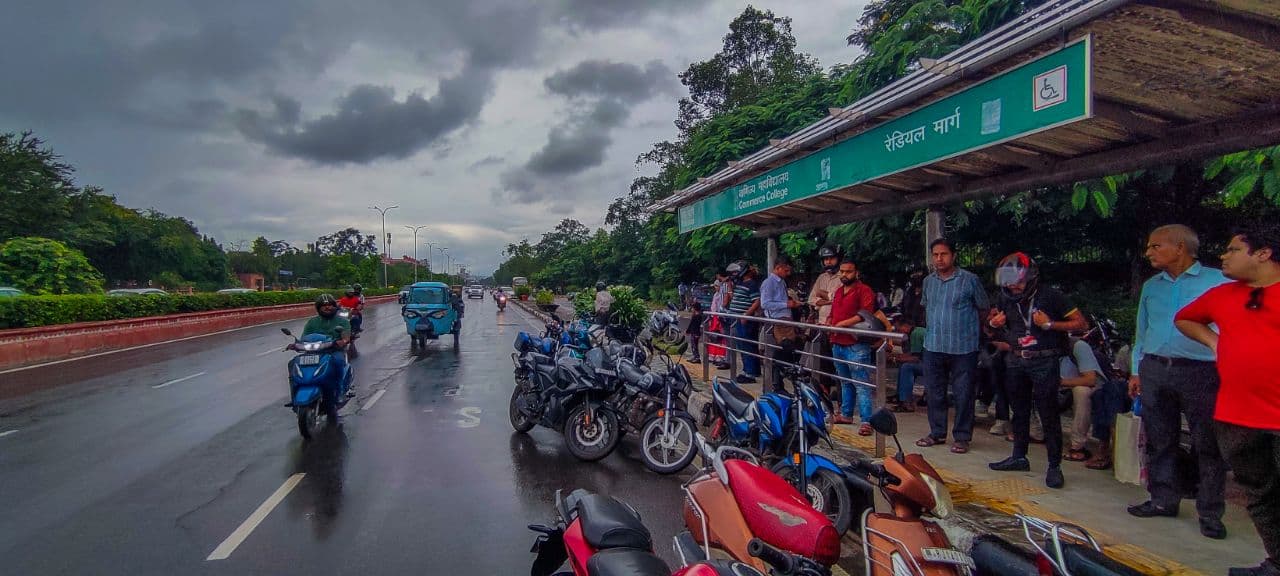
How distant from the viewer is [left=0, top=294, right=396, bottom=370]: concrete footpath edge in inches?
561

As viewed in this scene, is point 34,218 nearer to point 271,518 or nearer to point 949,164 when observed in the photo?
point 271,518

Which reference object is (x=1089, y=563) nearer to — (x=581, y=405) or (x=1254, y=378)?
(x=1254, y=378)

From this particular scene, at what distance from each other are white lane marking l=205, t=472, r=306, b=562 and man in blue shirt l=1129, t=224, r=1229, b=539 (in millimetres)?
5315

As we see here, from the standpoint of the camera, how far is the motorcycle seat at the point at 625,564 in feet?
7.02

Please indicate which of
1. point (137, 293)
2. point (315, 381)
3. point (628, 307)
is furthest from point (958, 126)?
point (137, 293)

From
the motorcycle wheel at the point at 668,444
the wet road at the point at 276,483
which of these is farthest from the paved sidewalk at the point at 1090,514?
the wet road at the point at 276,483

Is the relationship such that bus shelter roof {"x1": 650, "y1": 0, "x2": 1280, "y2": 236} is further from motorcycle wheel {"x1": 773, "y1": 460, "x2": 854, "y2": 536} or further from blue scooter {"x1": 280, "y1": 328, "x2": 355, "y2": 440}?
blue scooter {"x1": 280, "y1": 328, "x2": 355, "y2": 440}

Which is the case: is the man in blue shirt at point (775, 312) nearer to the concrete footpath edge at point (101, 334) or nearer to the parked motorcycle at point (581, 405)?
the parked motorcycle at point (581, 405)

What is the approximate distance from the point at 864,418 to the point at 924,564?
401 cm

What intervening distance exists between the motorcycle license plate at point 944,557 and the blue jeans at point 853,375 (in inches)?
148

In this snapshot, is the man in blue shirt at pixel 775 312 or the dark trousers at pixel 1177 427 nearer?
the dark trousers at pixel 1177 427

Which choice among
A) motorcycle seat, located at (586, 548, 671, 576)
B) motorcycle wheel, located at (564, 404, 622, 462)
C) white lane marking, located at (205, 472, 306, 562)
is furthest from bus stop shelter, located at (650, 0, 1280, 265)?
white lane marking, located at (205, 472, 306, 562)

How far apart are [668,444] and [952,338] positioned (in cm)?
238

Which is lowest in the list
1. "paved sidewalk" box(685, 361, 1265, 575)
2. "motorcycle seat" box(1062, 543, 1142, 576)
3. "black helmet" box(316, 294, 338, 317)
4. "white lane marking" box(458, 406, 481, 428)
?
"white lane marking" box(458, 406, 481, 428)
